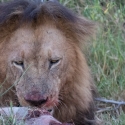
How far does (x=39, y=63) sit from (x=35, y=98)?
0.33 m

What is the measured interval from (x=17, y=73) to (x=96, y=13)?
1945mm

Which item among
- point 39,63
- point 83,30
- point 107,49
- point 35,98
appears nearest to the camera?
point 35,98

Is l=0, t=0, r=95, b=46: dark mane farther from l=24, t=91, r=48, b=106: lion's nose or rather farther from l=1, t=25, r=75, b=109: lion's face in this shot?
l=24, t=91, r=48, b=106: lion's nose

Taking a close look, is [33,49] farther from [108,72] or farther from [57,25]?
[108,72]

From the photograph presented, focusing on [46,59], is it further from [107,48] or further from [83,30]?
[107,48]

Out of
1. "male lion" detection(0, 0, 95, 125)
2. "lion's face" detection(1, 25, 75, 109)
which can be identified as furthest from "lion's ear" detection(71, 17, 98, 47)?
"lion's face" detection(1, 25, 75, 109)

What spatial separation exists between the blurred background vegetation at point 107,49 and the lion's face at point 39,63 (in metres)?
0.58

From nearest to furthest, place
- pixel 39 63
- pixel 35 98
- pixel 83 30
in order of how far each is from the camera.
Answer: pixel 35 98
pixel 39 63
pixel 83 30

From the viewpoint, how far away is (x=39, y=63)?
3709 mm

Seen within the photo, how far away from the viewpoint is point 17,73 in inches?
148

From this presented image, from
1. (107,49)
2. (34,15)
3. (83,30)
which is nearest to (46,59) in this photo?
(34,15)

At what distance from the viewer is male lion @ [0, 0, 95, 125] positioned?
12.0ft

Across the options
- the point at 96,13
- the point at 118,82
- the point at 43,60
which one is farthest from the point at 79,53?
the point at 96,13

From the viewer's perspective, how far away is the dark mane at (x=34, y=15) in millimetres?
3844
